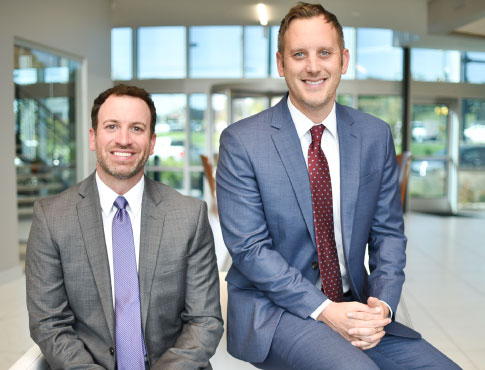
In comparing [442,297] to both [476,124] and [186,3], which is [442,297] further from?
[476,124]

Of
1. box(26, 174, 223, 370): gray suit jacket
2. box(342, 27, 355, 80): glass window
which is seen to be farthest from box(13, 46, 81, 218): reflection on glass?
box(342, 27, 355, 80): glass window

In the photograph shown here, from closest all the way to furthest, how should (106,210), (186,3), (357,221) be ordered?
(106,210) → (357,221) → (186,3)

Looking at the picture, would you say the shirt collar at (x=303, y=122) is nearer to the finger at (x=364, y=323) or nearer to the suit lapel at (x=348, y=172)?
the suit lapel at (x=348, y=172)

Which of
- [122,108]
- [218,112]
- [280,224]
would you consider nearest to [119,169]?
[122,108]

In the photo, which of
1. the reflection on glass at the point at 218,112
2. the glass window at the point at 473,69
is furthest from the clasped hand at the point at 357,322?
the glass window at the point at 473,69

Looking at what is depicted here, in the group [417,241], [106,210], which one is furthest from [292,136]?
[417,241]

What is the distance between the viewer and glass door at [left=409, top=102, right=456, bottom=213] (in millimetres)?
10930

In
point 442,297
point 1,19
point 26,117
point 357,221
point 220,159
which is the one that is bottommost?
point 442,297

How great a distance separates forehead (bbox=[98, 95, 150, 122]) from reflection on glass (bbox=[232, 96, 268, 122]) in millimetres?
8968

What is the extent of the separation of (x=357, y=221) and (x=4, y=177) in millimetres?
4325

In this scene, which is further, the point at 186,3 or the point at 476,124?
the point at 476,124

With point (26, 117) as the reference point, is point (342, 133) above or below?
below

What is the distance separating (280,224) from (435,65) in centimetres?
1037

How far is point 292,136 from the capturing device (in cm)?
176
